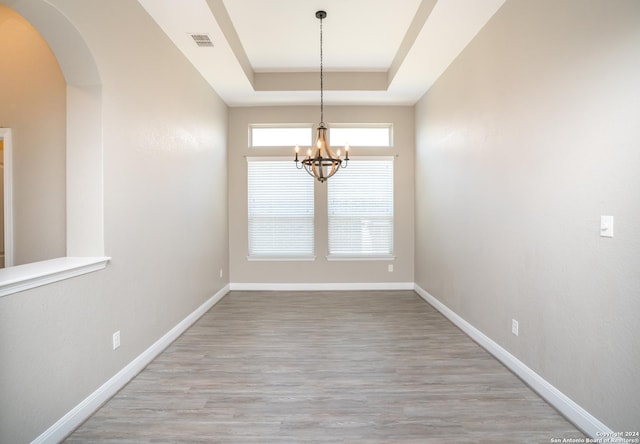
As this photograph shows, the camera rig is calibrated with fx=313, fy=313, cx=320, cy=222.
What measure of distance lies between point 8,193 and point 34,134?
1.60 ft

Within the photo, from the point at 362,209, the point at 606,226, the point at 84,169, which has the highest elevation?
the point at 84,169

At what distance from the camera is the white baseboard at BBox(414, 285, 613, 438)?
1779 millimetres

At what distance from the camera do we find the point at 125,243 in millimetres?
2396

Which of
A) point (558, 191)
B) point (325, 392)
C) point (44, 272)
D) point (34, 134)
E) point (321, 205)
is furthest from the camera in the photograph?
point (321, 205)

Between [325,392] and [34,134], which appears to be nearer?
[325,392]

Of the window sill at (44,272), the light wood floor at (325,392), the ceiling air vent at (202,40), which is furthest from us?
→ the ceiling air vent at (202,40)

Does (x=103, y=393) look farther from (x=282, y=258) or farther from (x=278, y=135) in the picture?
(x=278, y=135)

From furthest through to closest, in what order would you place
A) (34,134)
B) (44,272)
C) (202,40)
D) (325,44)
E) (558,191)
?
1. (325,44)
2. (202,40)
3. (34,134)
4. (558,191)
5. (44,272)

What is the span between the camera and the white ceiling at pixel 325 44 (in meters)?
2.83

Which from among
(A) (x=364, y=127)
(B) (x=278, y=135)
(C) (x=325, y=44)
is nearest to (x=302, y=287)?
(B) (x=278, y=135)

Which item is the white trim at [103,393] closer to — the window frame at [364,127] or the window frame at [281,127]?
the window frame at [281,127]

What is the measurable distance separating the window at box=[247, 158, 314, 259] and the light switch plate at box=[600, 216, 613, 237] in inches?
151

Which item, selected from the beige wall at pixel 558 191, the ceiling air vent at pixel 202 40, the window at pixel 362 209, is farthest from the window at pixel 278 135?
the beige wall at pixel 558 191

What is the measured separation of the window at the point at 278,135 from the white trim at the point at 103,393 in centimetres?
307
